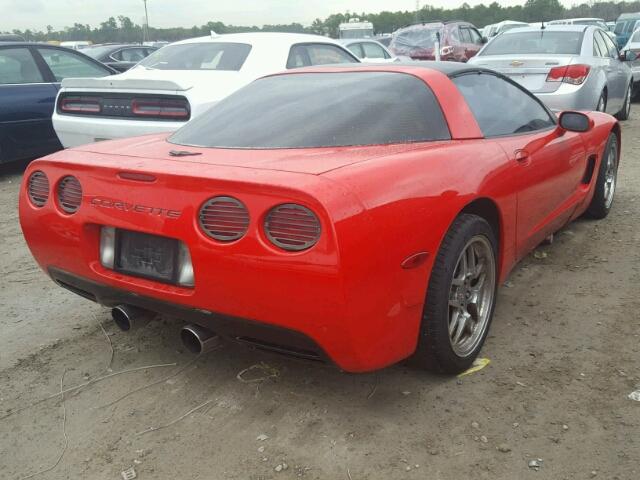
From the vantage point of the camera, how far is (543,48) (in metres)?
8.68

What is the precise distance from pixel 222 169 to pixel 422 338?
1025mm

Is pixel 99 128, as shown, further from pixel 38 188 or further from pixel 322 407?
pixel 322 407

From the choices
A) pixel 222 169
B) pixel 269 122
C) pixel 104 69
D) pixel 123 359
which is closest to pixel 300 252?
pixel 222 169

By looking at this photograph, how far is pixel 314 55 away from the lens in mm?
7188

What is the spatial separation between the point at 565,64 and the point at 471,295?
569cm

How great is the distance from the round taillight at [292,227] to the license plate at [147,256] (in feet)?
1.46

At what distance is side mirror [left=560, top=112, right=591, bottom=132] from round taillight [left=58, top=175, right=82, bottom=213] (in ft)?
8.78

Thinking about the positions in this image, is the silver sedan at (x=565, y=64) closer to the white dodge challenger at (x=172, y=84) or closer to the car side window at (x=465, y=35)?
the white dodge challenger at (x=172, y=84)

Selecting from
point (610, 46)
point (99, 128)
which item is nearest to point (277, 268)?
point (99, 128)

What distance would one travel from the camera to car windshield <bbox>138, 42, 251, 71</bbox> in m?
6.50

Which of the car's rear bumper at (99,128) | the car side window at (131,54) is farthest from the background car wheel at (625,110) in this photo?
the car side window at (131,54)

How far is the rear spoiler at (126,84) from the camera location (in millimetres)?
5727

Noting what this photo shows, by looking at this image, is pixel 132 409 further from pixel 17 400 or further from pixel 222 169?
pixel 222 169

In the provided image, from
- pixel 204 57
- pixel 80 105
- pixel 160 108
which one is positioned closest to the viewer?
pixel 160 108
